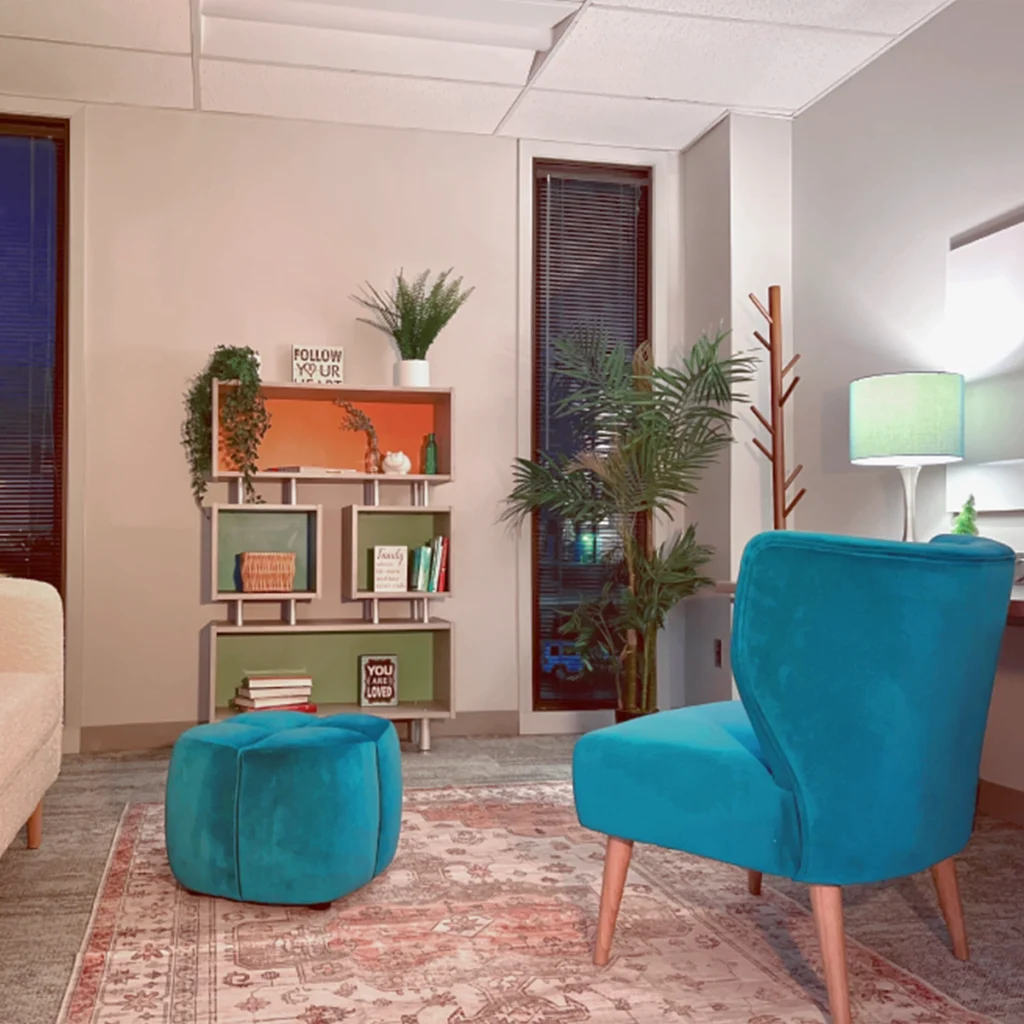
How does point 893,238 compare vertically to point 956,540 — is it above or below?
above

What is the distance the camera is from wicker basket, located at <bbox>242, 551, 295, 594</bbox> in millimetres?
4652

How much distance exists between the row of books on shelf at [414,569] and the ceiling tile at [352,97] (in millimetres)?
1948

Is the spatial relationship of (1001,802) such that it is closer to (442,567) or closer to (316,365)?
(442,567)

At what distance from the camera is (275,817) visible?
8.38ft

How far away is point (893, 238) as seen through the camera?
427 centimetres

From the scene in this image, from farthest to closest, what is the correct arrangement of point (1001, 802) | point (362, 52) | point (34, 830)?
point (362, 52)
point (1001, 802)
point (34, 830)

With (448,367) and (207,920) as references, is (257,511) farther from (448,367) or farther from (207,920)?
(207,920)

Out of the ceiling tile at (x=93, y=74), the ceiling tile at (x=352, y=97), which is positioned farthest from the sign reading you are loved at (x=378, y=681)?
the ceiling tile at (x=93, y=74)

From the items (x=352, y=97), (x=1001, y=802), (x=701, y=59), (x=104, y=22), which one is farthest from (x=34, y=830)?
(x=701, y=59)

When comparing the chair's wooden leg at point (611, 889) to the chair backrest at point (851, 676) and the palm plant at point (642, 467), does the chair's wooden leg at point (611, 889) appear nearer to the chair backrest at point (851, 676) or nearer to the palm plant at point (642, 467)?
the chair backrest at point (851, 676)

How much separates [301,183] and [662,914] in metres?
3.75

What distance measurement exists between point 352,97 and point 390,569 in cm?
208

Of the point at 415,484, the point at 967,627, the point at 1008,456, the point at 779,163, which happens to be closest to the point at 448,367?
the point at 415,484

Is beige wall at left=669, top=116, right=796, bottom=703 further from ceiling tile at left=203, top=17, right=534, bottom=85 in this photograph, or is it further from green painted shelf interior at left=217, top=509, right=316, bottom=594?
green painted shelf interior at left=217, top=509, right=316, bottom=594
